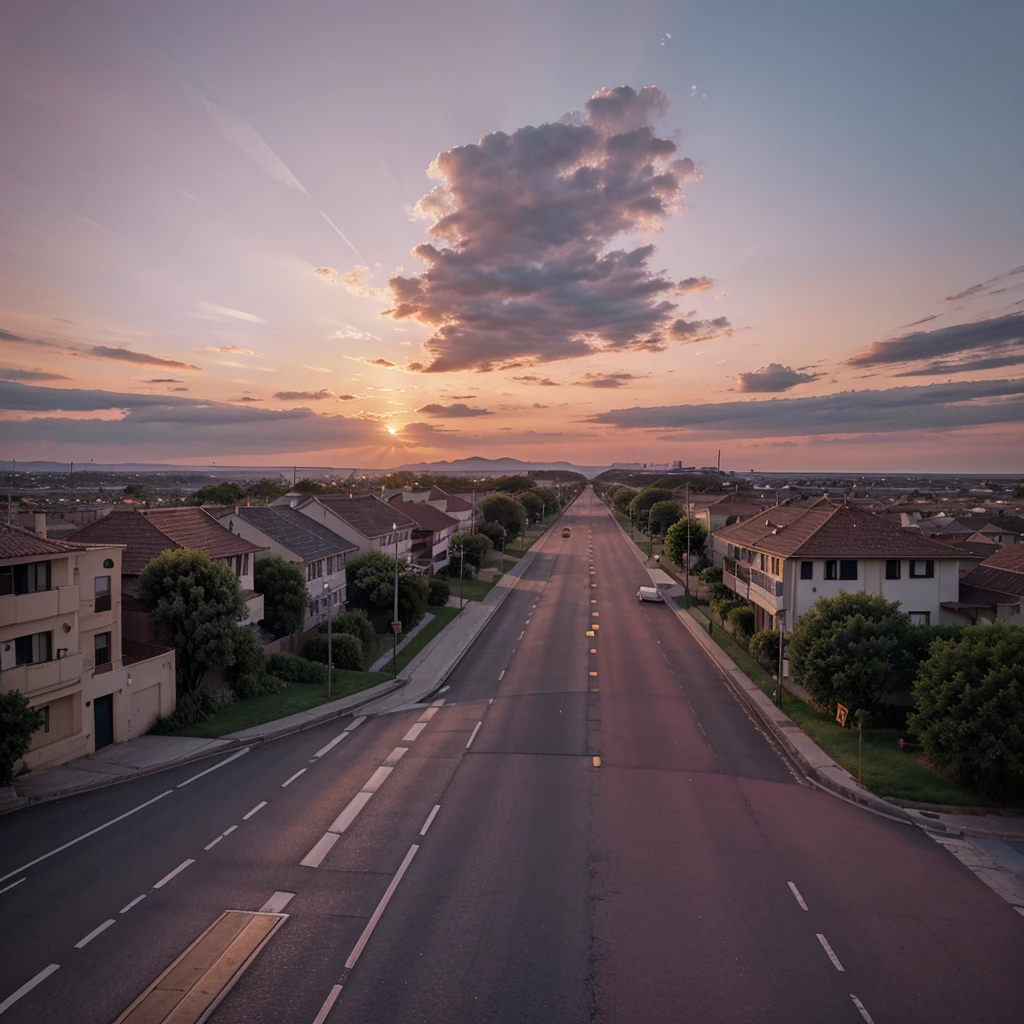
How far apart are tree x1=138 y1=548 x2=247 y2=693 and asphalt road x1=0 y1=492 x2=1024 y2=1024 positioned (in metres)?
6.29

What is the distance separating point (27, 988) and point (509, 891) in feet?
30.0

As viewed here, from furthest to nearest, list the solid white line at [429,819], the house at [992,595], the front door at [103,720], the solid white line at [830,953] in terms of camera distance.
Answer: the house at [992,595] → the front door at [103,720] → the solid white line at [429,819] → the solid white line at [830,953]

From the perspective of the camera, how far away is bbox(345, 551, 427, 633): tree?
4956 centimetres

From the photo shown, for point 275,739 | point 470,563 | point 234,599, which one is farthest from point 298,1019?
point 470,563

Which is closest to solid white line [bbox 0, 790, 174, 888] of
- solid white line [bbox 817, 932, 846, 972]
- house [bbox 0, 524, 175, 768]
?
house [bbox 0, 524, 175, 768]

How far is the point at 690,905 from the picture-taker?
15.2 m

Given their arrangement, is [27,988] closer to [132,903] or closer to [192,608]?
[132,903]

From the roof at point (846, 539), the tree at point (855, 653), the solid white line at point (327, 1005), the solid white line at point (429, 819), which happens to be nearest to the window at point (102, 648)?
the solid white line at point (429, 819)

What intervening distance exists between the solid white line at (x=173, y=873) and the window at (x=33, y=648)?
37.1ft

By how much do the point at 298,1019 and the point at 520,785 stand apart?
453 inches

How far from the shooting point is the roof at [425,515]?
2963 inches

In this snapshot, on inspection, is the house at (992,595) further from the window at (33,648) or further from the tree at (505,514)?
the tree at (505,514)

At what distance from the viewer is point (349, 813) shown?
19.9 meters

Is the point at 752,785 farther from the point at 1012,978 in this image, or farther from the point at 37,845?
the point at 37,845
